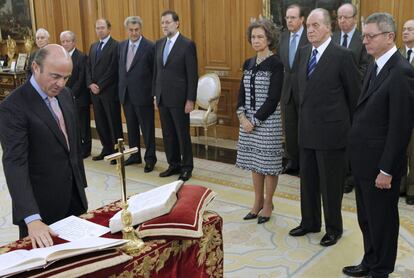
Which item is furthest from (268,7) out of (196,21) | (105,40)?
(105,40)

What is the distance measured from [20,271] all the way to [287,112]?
4.31m

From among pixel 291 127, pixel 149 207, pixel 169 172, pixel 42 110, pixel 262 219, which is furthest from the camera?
pixel 169 172

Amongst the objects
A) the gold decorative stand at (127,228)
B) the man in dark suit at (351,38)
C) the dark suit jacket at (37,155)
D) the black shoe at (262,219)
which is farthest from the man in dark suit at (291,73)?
the gold decorative stand at (127,228)

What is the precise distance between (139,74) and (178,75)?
70cm

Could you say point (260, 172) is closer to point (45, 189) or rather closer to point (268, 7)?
point (45, 189)

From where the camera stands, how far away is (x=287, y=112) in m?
5.57

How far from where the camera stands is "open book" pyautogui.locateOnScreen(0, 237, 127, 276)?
1.64 meters

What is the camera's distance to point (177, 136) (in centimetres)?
583

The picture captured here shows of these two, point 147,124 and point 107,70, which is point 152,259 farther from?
point 107,70

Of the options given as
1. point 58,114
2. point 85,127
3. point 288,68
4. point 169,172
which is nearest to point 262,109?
point 288,68

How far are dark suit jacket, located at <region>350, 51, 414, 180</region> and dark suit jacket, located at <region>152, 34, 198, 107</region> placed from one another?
2.74 metres

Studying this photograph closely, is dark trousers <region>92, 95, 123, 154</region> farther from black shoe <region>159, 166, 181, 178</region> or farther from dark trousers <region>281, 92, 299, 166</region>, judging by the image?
dark trousers <region>281, 92, 299, 166</region>

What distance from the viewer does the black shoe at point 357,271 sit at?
3275mm

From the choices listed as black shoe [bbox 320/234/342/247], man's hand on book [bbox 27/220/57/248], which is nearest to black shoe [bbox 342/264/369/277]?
black shoe [bbox 320/234/342/247]
